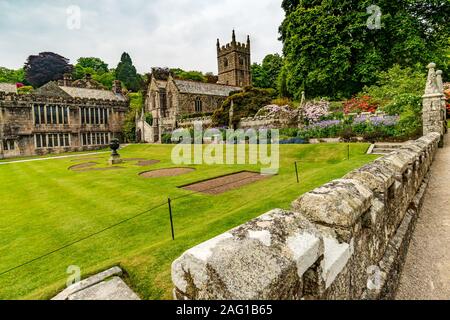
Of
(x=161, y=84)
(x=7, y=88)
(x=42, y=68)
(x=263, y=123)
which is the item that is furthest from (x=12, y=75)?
(x=263, y=123)

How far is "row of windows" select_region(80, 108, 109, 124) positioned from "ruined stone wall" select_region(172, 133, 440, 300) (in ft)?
151

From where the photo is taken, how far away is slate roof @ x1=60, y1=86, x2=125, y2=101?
43831mm

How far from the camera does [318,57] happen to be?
94.4ft

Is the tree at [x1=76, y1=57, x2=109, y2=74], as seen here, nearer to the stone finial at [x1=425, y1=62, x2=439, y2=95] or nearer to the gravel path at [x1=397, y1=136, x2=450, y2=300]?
the stone finial at [x1=425, y1=62, x2=439, y2=95]

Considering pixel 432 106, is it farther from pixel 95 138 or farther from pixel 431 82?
pixel 95 138

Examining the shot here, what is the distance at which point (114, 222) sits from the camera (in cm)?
705

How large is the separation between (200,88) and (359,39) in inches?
1309

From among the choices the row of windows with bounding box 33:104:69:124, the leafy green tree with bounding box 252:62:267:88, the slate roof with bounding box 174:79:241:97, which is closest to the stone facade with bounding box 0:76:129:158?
the row of windows with bounding box 33:104:69:124

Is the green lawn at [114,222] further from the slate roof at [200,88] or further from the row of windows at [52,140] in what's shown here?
the slate roof at [200,88]

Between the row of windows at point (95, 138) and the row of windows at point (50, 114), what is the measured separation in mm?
3560

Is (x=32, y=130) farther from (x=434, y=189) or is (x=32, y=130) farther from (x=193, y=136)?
(x=434, y=189)

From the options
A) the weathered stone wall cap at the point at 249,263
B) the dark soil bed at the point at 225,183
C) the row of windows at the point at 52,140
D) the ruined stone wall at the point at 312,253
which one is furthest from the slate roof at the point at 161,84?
the weathered stone wall cap at the point at 249,263
